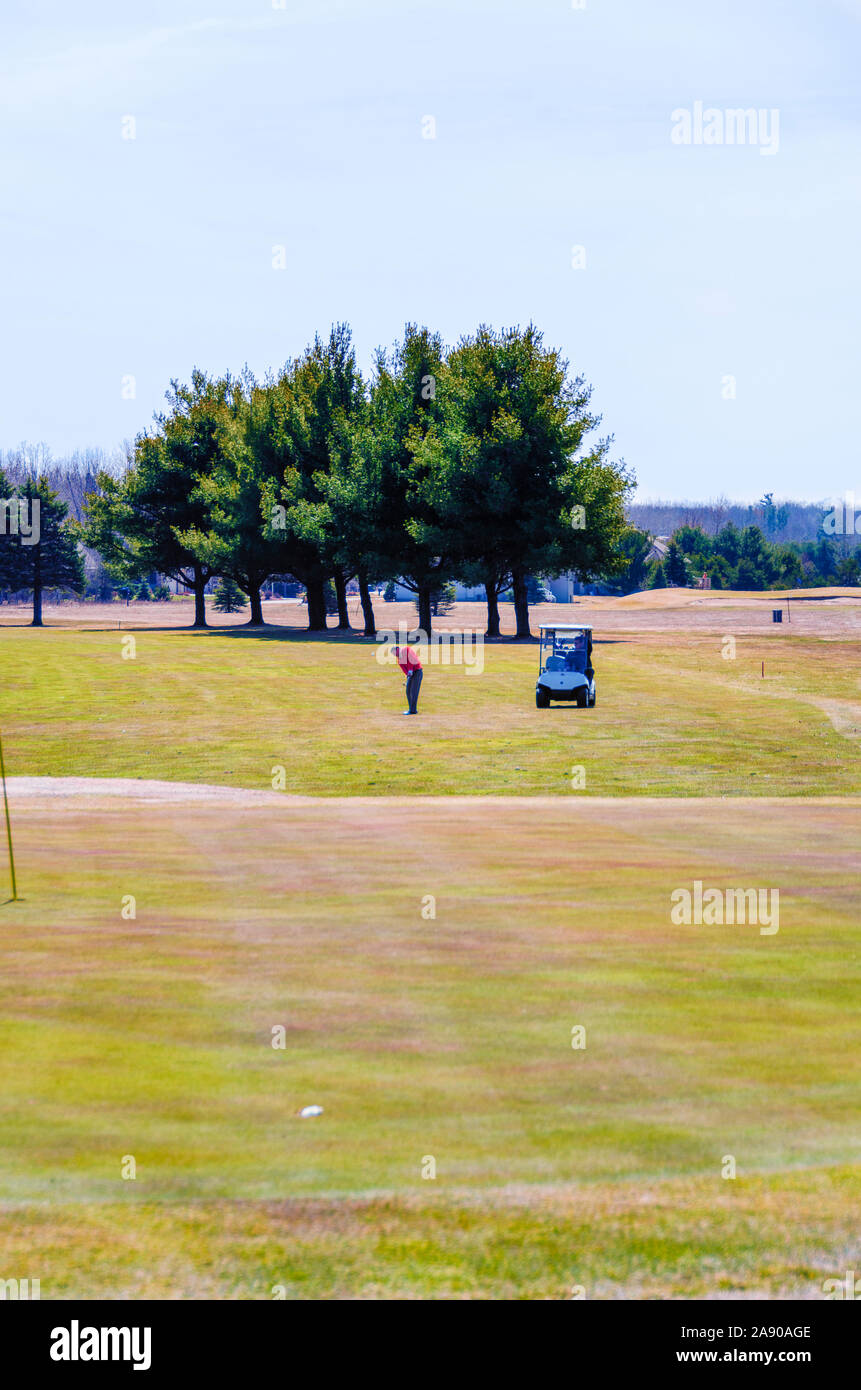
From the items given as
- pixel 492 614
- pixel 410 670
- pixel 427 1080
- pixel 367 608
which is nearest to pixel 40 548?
pixel 367 608

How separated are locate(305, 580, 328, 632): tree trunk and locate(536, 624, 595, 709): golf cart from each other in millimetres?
52044

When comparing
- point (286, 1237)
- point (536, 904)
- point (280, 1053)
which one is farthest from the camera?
point (536, 904)

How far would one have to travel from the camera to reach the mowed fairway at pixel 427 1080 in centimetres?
756

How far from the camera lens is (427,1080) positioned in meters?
9.79

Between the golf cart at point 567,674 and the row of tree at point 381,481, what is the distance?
2902cm

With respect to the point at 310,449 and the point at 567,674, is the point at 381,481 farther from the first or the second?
the point at 567,674

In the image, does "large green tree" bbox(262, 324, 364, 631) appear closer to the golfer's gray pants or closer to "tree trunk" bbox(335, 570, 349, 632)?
"tree trunk" bbox(335, 570, 349, 632)

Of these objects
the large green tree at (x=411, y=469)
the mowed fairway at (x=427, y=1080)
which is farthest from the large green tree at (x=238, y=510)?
the mowed fairway at (x=427, y=1080)

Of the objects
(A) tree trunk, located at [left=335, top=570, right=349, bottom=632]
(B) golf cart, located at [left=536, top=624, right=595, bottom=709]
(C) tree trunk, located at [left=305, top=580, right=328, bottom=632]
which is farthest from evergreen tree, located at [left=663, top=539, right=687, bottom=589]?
(B) golf cart, located at [left=536, top=624, right=595, bottom=709]

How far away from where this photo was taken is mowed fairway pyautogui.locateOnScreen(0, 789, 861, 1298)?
7562 mm

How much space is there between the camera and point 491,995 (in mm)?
11641

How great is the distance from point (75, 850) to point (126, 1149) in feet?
34.5
